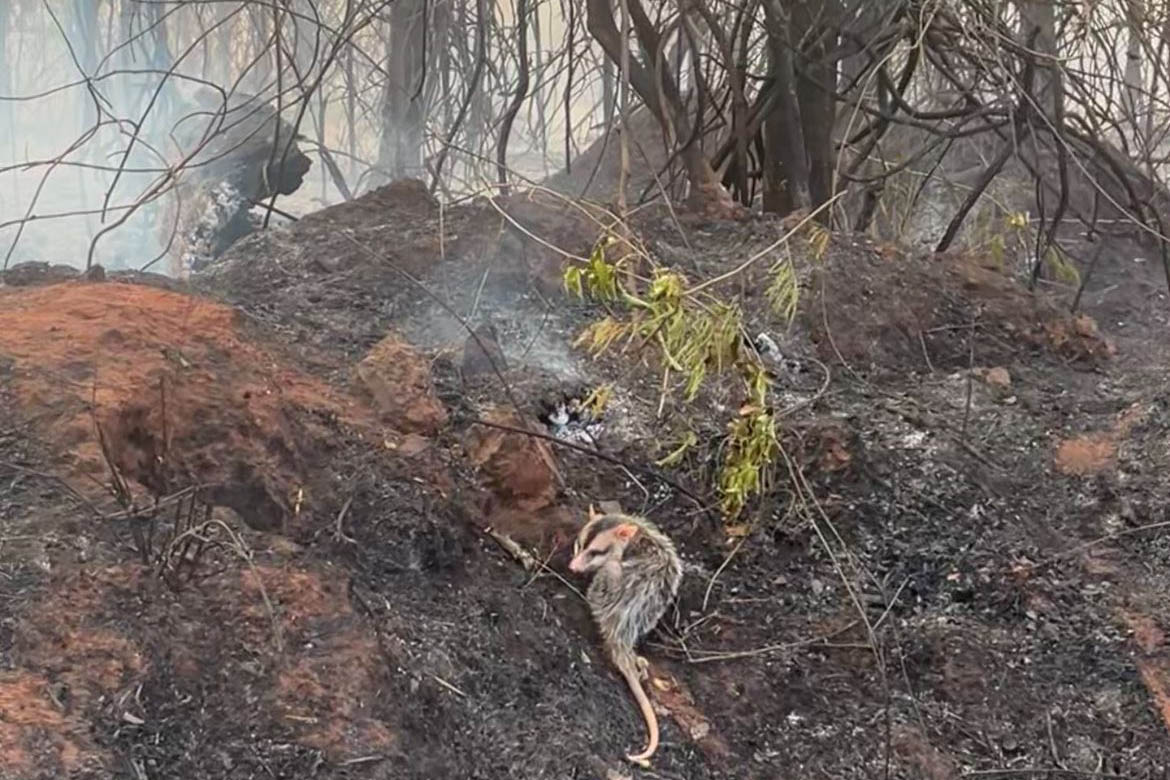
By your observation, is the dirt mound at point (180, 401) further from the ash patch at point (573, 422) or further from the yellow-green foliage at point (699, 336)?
the yellow-green foliage at point (699, 336)

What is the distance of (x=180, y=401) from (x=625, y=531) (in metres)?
0.88

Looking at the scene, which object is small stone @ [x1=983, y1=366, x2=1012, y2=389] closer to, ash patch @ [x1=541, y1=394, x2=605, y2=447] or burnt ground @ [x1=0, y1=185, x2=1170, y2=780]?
burnt ground @ [x1=0, y1=185, x2=1170, y2=780]

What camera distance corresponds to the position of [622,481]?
2.95 metres

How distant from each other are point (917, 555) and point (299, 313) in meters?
1.61

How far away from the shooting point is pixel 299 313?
3.37 metres

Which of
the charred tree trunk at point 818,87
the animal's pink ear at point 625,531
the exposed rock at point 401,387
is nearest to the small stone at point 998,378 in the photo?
the charred tree trunk at point 818,87

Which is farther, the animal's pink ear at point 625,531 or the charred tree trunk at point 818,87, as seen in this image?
the charred tree trunk at point 818,87

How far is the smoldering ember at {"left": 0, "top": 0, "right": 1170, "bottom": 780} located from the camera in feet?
6.70

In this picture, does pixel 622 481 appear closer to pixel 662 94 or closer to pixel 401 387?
pixel 401 387

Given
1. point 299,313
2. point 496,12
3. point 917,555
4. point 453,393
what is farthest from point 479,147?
point 917,555

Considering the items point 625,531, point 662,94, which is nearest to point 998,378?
point 662,94

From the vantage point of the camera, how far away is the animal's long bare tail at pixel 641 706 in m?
2.26

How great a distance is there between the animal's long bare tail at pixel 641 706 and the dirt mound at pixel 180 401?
64 cm

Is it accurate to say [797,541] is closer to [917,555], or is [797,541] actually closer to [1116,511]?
[917,555]
